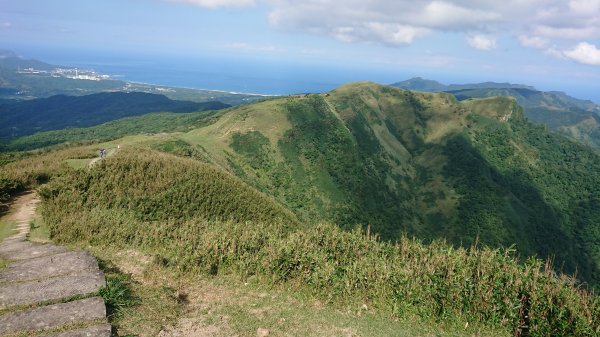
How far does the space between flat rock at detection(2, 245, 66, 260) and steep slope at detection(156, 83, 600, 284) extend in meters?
40.0

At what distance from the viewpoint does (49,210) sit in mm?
16219

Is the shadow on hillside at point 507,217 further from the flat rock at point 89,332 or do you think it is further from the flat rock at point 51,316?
the flat rock at point 89,332

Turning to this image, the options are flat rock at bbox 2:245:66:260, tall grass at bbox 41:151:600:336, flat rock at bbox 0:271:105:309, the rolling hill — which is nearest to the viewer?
flat rock at bbox 0:271:105:309

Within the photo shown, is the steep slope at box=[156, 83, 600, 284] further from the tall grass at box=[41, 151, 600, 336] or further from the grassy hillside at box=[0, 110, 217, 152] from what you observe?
the grassy hillside at box=[0, 110, 217, 152]

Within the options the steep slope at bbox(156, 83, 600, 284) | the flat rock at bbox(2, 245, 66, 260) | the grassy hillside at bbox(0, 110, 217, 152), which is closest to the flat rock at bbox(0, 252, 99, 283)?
the flat rock at bbox(2, 245, 66, 260)

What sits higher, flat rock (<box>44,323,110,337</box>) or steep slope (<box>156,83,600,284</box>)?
flat rock (<box>44,323,110,337</box>)

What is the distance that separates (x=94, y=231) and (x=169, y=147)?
132ft

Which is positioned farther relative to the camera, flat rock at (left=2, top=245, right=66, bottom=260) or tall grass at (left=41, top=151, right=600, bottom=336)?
flat rock at (left=2, top=245, right=66, bottom=260)

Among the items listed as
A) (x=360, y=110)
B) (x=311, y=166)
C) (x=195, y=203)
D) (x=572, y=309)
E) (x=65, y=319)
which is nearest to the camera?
(x=65, y=319)

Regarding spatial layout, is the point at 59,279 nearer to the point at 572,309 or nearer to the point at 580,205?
the point at 572,309

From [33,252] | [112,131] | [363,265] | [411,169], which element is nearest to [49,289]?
[33,252]

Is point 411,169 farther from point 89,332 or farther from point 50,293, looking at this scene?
→ point 89,332

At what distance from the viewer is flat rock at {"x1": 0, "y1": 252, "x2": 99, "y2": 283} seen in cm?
1010

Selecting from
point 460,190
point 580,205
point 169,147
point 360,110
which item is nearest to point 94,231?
point 169,147
